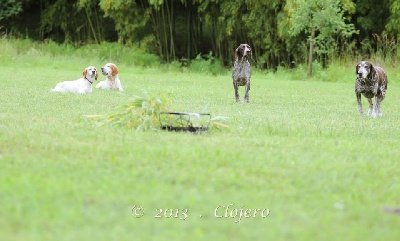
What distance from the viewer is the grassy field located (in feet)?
12.1

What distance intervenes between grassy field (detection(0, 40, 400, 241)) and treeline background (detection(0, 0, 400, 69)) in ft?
45.5

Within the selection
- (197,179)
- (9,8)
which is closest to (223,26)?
(9,8)

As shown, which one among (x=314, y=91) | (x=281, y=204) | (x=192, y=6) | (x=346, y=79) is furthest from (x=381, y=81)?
(x=192, y=6)

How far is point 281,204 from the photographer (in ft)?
14.0

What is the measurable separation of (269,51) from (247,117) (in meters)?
16.6


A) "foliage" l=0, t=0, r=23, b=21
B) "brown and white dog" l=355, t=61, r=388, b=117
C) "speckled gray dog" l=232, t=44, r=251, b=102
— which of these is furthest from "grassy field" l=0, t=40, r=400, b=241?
"foliage" l=0, t=0, r=23, b=21

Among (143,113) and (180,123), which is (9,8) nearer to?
(143,113)

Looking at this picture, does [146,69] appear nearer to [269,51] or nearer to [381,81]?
[269,51]

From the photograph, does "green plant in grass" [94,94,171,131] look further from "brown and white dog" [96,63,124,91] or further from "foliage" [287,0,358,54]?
"foliage" [287,0,358,54]

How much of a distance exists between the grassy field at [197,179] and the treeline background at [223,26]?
45.5ft

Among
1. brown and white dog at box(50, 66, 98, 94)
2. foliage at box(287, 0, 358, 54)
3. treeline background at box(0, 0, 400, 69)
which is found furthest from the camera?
treeline background at box(0, 0, 400, 69)

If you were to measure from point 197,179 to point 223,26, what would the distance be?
22302 mm

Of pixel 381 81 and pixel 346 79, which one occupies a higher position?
pixel 381 81

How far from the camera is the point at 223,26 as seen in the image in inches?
1054
